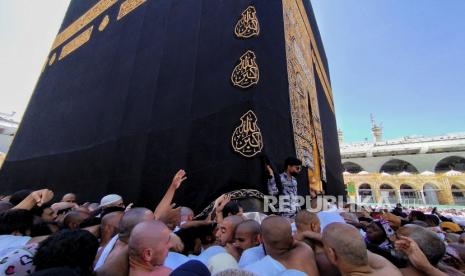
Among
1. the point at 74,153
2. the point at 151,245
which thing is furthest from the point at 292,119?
the point at 74,153

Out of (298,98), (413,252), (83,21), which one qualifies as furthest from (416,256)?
(83,21)

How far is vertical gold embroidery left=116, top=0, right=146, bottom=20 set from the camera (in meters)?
4.91

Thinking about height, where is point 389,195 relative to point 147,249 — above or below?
above

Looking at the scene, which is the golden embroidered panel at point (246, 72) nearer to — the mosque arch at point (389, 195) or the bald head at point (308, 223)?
the bald head at point (308, 223)

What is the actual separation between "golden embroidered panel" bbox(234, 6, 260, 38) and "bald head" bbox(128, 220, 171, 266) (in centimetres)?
249

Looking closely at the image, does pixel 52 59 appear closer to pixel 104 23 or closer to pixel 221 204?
pixel 104 23

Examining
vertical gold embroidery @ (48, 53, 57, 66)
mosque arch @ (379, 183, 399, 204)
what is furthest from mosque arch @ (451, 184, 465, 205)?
vertical gold embroidery @ (48, 53, 57, 66)

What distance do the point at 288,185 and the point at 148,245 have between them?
163 cm

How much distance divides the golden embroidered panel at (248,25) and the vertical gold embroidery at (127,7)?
295 centimetres

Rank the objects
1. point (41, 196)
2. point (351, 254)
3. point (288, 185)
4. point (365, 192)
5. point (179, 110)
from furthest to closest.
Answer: point (365, 192) → point (179, 110) → point (288, 185) → point (41, 196) → point (351, 254)

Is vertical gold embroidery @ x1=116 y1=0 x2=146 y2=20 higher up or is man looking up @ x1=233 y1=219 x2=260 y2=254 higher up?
vertical gold embroidery @ x1=116 y1=0 x2=146 y2=20

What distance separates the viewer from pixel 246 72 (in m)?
2.57

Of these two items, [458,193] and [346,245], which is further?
[458,193]

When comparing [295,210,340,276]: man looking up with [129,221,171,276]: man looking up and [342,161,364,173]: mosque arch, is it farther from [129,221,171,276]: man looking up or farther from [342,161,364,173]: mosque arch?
[342,161,364,173]: mosque arch
